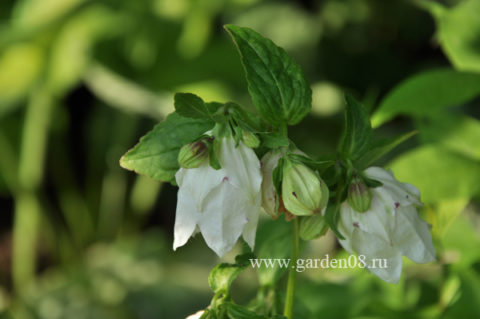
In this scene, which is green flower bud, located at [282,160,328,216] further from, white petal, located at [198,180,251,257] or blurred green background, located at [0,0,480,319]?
blurred green background, located at [0,0,480,319]

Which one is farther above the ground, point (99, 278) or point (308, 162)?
point (308, 162)

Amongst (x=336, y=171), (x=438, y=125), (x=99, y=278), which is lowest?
(x=99, y=278)

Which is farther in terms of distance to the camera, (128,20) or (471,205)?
(128,20)

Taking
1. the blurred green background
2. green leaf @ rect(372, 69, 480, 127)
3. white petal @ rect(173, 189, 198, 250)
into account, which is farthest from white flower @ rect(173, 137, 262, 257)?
the blurred green background

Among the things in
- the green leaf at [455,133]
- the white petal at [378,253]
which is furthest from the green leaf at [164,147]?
the green leaf at [455,133]

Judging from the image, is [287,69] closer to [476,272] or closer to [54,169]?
[476,272]

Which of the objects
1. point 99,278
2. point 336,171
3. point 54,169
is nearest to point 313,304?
point 336,171
